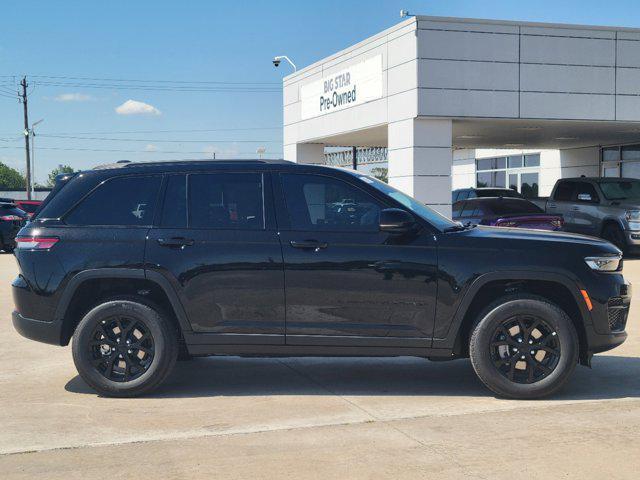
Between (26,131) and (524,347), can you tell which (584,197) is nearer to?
(524,347)

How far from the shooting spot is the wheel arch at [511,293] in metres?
6.12

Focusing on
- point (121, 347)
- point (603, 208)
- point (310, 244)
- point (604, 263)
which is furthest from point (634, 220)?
point (121, 347)

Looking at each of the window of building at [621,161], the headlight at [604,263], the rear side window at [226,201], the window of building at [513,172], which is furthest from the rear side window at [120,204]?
the window of building at [513,172]

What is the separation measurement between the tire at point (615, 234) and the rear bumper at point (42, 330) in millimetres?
15498

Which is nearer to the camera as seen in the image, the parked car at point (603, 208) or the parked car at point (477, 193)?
the parked car at point (603, 208)

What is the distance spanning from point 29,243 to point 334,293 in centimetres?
240

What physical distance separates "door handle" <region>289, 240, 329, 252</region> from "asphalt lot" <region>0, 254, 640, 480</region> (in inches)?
44.9

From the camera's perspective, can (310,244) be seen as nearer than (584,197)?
Yes

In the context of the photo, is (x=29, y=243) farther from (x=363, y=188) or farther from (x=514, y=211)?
(x=514, y=211)

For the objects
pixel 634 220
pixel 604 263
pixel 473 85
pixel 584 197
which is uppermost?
pixel 473 85

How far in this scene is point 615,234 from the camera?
63.8 feet

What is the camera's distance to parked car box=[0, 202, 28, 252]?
24.3m

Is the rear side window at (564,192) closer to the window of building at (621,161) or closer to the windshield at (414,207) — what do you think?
the window of building at (621,161)

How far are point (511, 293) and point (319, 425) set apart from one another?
1.84m
